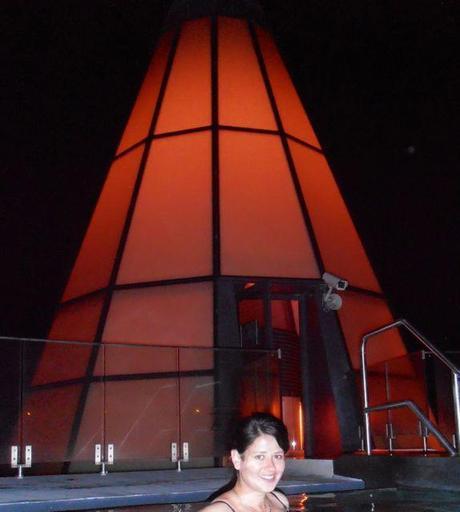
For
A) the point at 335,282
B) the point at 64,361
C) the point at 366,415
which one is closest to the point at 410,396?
the point at 366,415

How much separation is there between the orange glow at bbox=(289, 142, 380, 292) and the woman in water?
29.9 ft

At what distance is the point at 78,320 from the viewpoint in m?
12.0

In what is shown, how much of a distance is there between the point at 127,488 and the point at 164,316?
4.25 metres

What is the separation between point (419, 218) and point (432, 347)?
35.6 ft

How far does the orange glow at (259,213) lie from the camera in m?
11.6

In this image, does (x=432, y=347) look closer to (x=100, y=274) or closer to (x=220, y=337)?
(x=220, y=337)

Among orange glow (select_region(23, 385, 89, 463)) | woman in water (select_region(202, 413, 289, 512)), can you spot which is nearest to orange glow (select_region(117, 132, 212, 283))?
orange glow (select_region(23, 385, 89, 463))

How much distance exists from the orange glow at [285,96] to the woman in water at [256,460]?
10.8m

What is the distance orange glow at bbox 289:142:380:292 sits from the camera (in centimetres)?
1231

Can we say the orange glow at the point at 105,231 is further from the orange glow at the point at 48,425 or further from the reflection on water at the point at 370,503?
the reflection on water at the point at 370,503

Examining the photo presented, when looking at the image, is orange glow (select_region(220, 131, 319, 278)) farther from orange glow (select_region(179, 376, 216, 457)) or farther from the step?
the step

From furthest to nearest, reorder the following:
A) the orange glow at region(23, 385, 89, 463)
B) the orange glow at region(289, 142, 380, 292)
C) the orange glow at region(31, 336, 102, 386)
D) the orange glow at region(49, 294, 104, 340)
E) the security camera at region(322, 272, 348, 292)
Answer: the orange glow at region(289, 142, 380, 292), the orange glow at region(49, 294, 104, 340), the security camera at region(322, 272, 348, 292), the orange glow at region(31, 336, 102, 386), the orange glow at region(23, 385, 89, 463)

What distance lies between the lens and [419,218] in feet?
59.7

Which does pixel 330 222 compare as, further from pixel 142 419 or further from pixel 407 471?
pixel 407 471
